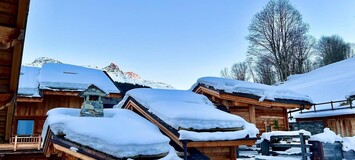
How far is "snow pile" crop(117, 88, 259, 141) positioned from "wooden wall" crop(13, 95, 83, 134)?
554 cm

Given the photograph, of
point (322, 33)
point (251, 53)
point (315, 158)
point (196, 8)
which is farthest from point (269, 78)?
point (315, 158)

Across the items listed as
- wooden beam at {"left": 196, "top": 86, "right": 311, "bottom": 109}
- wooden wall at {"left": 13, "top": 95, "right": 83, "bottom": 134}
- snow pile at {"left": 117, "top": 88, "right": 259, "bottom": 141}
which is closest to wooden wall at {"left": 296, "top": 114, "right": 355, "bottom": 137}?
wooden beam at {"left": 196, "top": 86, "right": 311, "bottom": 109}

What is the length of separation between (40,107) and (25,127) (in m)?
1.19

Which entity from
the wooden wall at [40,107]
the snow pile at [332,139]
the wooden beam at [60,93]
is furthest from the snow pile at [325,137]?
the wooden wall at [40,107]

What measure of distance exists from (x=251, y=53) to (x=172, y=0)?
16.2 m

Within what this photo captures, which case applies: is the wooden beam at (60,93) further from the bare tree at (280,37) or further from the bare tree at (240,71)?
the bare tree at (240,71)

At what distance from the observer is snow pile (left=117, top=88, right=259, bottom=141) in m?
7.34

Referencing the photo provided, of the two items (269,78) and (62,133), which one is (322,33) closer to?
(269,78)

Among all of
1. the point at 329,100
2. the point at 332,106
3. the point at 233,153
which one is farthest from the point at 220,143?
the point at 329,100

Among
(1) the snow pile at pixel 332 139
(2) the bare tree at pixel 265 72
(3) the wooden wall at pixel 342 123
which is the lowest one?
(1) the snow pile at pixel 332 139

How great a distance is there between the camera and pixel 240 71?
1827 inches

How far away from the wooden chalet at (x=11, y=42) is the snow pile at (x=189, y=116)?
416cm

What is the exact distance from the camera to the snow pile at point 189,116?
7344mm

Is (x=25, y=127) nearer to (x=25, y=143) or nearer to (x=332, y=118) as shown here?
(x=25, y=143)
